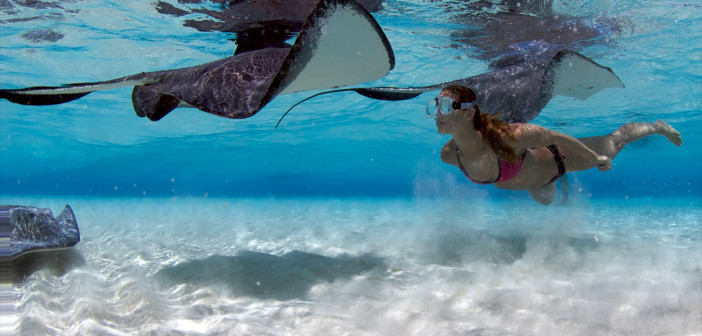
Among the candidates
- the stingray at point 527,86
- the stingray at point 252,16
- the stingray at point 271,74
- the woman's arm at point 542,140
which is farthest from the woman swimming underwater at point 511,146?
the stingray at point 252,16

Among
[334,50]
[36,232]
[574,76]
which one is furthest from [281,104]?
[334,50]

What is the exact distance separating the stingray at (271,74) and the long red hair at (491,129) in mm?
1249

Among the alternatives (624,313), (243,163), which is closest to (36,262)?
(624,313)

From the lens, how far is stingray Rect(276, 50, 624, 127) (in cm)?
496

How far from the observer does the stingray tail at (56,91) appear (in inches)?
134

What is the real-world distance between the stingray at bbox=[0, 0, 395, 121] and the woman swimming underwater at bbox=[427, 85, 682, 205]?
4.13 ft

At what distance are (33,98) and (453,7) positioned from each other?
685 cm

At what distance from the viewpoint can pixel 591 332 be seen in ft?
9.66

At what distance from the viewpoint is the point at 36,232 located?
5.04 m

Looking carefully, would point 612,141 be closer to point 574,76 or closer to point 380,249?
point 574,76

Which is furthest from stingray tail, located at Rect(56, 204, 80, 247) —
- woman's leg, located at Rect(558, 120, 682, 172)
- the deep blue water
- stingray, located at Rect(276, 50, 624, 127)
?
woman's leg, located at Rect(558, 120, 682, 172)

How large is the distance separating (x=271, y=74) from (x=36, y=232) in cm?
421

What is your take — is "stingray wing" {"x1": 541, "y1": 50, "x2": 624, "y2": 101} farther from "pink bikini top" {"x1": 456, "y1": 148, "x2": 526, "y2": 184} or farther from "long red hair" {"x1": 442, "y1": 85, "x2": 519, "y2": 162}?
"pink bikini top" {"x1": 456, "y1": 148, "x2": 526, "y2": 184}

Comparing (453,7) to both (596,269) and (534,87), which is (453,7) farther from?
(596,269)
